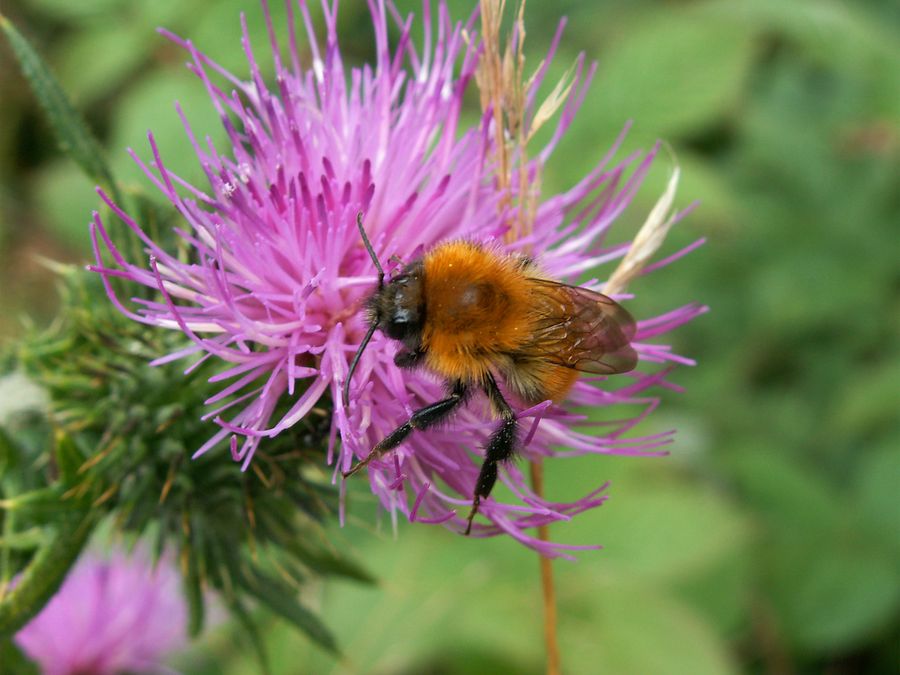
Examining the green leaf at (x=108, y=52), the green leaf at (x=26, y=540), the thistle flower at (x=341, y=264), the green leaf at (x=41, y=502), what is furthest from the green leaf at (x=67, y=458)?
the green leaf at (x=108, y=52)

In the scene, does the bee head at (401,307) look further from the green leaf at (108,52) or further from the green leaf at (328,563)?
the green leaf at (108,52)

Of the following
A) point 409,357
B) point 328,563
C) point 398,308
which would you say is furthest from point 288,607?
point 398,308

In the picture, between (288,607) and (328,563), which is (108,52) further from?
(288,607)

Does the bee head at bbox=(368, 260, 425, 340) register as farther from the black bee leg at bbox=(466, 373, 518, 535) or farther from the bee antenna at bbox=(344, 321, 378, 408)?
the black bee leg at bbox=(466, 373, 518, 535)

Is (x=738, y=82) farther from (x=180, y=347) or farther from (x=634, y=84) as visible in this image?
(x=180, y=347)

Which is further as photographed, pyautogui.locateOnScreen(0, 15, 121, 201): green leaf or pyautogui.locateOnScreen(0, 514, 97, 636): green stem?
pyautogui.locateOnScreen(0, 15, 121, 201): green leaf

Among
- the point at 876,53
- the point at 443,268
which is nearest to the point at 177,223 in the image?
the point at 443,268

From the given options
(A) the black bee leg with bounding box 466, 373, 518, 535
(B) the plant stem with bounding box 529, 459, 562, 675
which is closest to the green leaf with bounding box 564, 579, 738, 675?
(B) the plant stem with bounding box 529, 459, 562, 675
